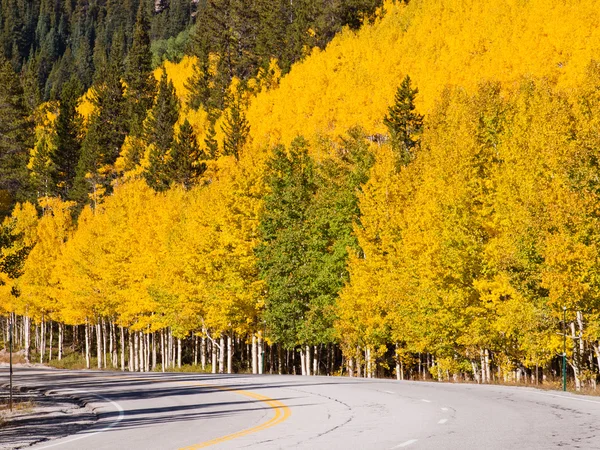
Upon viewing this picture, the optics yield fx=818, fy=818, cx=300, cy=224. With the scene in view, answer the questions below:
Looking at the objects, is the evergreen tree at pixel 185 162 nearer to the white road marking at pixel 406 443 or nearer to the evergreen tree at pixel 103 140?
the evergreen tree at pixel 103 140

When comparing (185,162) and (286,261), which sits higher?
(185,162)

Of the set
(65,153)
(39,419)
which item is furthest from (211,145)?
(39,419)

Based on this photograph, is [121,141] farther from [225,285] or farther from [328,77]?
[225,285]

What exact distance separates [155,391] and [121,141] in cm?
9258

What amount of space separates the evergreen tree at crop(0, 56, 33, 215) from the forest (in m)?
0.56

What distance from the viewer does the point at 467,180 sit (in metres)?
38.1

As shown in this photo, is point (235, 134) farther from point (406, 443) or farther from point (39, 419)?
point (406, 443)

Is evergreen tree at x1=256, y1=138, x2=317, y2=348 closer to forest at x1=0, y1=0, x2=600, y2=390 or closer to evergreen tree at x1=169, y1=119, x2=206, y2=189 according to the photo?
forest at x1=0, y1=0, x2=600, y2=390

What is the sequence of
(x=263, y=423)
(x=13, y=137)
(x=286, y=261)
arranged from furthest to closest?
(x=13, y=137) < (x=286, y=261) < (x=263, y=423)

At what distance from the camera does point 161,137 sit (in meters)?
104

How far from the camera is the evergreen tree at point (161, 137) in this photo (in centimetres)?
9450

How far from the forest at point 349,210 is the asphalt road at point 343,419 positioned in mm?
8476

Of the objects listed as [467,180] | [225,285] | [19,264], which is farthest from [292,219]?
[19,264]

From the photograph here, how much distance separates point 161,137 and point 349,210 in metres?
58.5
